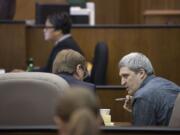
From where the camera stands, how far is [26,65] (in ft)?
27.2

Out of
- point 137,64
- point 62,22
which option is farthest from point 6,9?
point 137,64

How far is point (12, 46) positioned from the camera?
27.2 ft

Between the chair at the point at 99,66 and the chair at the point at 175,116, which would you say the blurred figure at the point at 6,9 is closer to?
the chair at the point at 99,66

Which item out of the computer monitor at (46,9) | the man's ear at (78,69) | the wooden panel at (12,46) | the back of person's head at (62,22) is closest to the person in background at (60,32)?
the back of person's head at (62,22)

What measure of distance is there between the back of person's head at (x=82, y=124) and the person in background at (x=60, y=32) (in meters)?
5.40

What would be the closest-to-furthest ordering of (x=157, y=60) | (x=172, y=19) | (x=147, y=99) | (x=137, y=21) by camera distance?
(x=147, y=99), (x=157, y=60), (x=172, y=19), (x=137, y=21)

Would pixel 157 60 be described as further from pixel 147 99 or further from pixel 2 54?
pixel 147 99

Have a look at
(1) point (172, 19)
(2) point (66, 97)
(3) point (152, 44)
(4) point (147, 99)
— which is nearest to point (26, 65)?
(3) point (152, 44)

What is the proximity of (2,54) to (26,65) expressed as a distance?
31 centimetres

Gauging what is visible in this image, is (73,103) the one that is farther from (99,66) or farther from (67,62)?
(99,66)

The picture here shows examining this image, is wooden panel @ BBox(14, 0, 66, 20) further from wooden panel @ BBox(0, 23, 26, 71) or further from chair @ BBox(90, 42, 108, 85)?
chair @ BBox(90, 42, 108, 85)

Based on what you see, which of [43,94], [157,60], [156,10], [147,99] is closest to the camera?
[43,94]

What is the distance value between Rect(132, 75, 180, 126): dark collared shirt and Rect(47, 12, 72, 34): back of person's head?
3.22 meters

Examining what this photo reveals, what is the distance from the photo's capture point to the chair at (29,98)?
393 cm
